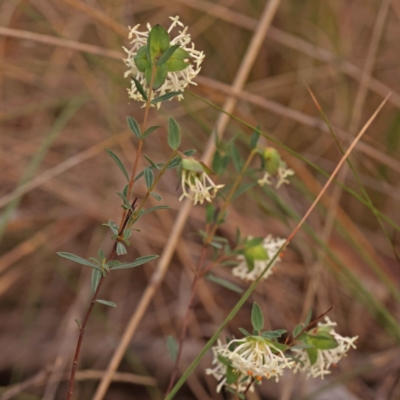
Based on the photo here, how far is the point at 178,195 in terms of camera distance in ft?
4.98

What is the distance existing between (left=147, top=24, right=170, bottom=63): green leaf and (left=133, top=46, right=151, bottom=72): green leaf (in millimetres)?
22

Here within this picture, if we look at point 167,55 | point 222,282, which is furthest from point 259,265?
point 167,55

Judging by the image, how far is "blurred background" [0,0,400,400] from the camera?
46.6 inches

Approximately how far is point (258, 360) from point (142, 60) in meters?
0.33

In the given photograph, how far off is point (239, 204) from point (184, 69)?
1.02 metres

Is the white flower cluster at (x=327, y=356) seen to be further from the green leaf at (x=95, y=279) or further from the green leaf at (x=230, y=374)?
the green leaf at (x=95, y=279)

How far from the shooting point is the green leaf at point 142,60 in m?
0.52

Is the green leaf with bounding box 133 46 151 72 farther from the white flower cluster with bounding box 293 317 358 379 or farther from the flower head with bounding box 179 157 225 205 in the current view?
the white flower cluster with bounding box 293 317 358 379

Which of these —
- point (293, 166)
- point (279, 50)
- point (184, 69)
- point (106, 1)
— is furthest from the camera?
point (279, 50)

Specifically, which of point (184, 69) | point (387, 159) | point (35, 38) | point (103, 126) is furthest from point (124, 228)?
point (103, 126)

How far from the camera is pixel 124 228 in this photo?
537mm

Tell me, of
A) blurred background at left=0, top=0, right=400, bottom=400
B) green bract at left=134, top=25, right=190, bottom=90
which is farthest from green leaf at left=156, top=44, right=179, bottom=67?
blurred background at left=0, top=0, right=400, bottom=400

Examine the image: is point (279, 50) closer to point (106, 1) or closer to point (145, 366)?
point (106, 1)

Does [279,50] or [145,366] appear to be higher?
[279,50]
